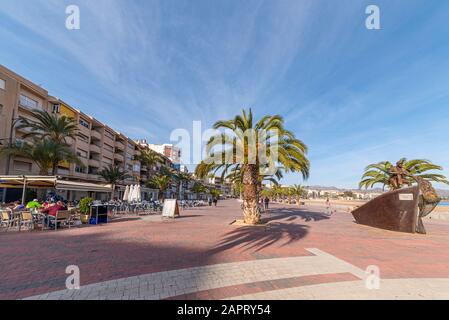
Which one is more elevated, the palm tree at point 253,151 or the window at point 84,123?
the window at point 84,123

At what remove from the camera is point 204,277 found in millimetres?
4934

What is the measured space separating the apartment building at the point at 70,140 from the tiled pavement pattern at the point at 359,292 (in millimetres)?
29075

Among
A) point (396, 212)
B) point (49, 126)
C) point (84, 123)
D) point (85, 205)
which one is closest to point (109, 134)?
point (84, 123)

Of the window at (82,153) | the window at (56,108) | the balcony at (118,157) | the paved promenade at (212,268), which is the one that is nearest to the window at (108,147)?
the balcony at (118,157)

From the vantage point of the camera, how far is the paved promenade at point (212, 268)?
4.18 m

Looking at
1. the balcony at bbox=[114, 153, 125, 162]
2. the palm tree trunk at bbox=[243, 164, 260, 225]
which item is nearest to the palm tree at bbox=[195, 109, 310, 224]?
the palm tree trunk at bbox=[243, 164, 260, 225]

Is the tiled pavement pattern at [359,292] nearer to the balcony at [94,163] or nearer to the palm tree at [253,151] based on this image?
the palm tree at [253,151]

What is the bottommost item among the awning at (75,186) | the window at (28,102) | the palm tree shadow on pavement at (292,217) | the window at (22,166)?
the palm tree shadow on pavement at (292,217)

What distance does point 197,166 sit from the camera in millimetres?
14875

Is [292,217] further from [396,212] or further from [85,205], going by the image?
[85,205]

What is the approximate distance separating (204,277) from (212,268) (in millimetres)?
629

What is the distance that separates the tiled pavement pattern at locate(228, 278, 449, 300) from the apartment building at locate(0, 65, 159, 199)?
95.4 ft
